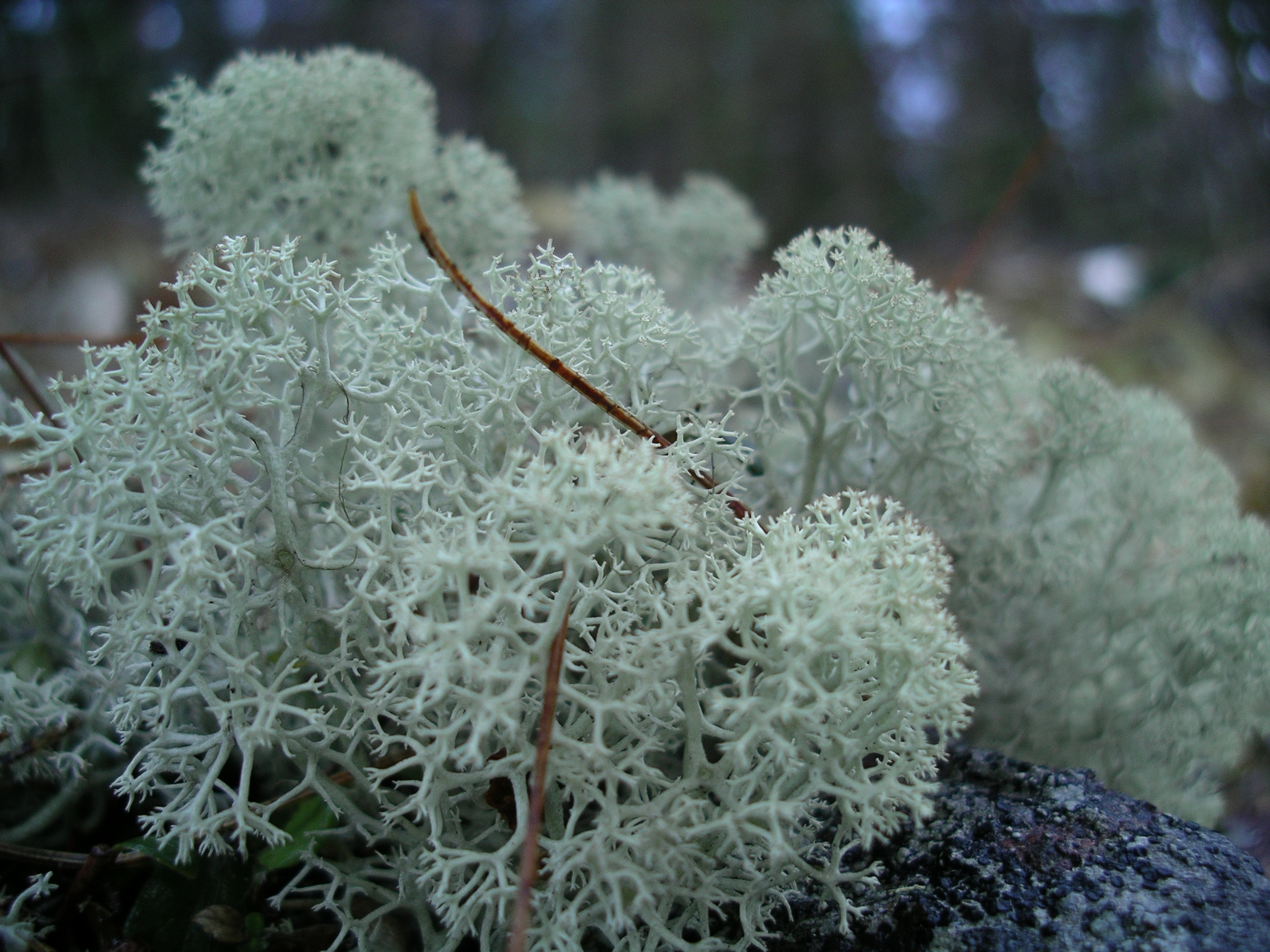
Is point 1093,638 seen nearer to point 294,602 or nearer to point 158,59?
point 294,602

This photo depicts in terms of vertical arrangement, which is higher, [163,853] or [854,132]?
[854,132]

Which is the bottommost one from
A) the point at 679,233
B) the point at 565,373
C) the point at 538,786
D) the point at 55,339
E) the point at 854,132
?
the point at 538,786

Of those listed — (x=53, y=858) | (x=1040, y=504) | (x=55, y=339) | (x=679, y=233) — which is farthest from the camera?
(x=679, y=233)

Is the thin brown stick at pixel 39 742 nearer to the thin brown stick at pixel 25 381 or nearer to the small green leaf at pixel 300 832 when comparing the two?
the small green leaf at pixel 300 832

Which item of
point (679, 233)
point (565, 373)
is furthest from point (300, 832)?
point (679, 233)

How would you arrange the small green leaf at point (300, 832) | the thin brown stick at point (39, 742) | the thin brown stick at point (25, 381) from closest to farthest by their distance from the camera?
the small green leaf at point (300, 832) → the thin brown stick at point (39, 742) → the thin brown stick at point (25, 381)

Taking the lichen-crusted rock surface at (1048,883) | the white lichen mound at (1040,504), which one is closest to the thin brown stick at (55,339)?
the white lichen mound at (1040,504)

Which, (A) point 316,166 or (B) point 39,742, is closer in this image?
(B) point 39,742

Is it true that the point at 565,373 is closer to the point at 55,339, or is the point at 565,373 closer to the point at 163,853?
the point at 163,853

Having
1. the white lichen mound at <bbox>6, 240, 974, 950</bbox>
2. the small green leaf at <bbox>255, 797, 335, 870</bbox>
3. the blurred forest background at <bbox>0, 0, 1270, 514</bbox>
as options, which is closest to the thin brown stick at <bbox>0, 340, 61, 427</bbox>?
the white lichen mound at <bbox>6, 240, 974, 950</bbox>
